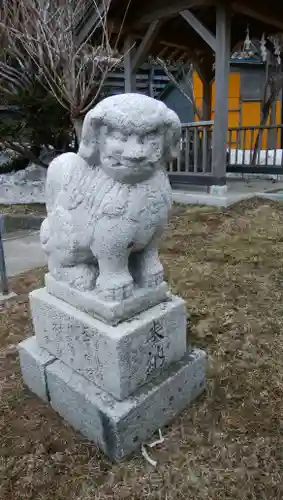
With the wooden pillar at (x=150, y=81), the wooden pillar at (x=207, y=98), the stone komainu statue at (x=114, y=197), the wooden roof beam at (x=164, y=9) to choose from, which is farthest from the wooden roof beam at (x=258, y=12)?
the wooden pillar at (x=150, y=81)

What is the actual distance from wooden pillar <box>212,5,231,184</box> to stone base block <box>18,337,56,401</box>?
4.26 m

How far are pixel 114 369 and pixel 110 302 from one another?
28 centimetres

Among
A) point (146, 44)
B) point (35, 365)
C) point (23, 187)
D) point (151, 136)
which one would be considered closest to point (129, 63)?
point (146, 44)

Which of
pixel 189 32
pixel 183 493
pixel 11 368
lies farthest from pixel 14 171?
pixel 183 493

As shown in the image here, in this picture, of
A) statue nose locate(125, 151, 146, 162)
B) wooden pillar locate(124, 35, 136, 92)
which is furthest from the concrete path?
wooden pillar locate(124, 35, 136, 92)

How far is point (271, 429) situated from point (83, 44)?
633cm

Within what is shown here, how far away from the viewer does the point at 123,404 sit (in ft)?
5.42

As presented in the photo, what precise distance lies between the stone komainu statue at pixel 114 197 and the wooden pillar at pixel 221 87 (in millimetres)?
4147

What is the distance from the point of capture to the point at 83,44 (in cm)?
629

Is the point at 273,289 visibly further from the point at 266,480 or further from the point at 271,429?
the point at 266,480

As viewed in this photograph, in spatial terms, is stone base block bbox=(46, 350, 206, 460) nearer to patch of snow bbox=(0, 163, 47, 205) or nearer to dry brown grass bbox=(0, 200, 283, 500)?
dry brown grass bbox=(0, 200, 283, 500)

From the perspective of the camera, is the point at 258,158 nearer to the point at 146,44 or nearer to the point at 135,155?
the point at 146,44

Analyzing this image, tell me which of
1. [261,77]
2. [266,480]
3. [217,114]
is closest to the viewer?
[266,480]

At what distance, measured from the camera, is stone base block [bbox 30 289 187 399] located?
5.38ft
